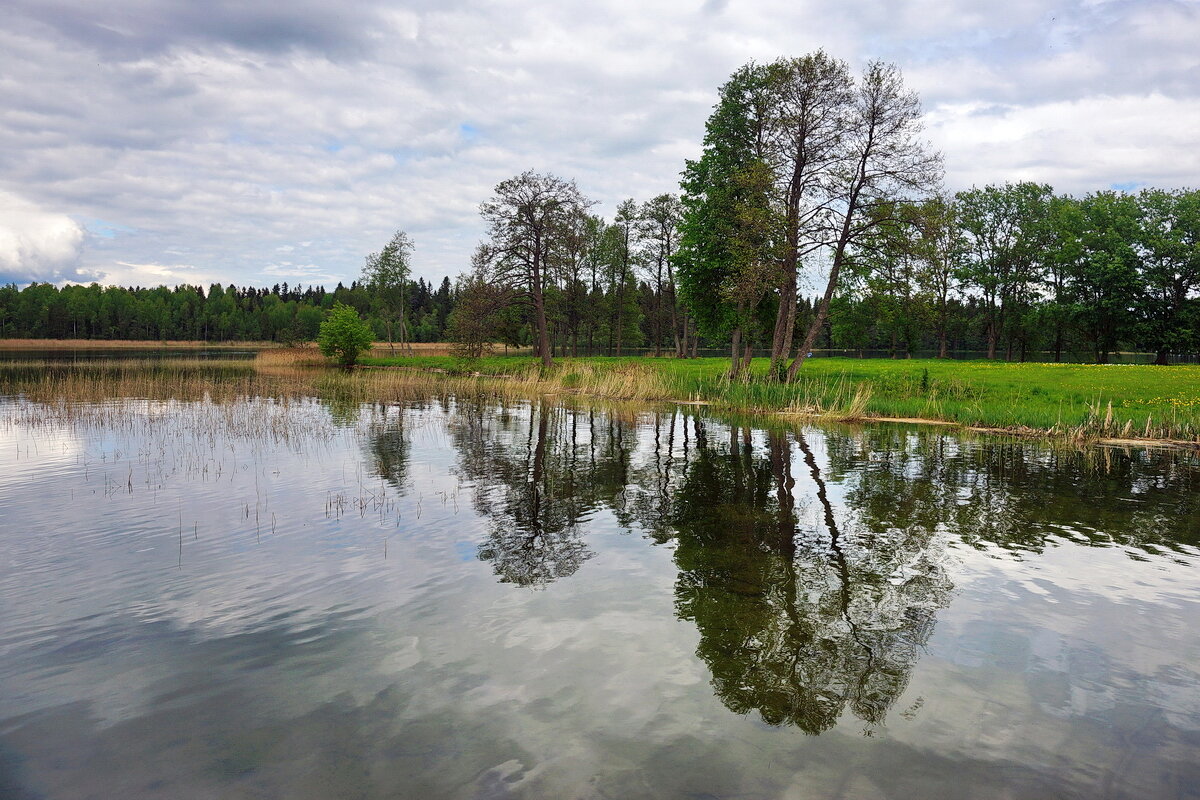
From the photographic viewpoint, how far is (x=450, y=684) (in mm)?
5637

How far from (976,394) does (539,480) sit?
73.6ft

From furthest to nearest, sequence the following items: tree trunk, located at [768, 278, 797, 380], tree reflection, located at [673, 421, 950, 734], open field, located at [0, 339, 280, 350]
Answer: open field, located at [0, 339, 280, 350]
tree trunk, located at [768, 278, 797, 380]
tree reflection, located at [673, 421, 950, 734]

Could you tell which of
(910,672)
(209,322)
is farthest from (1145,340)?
(209,322)

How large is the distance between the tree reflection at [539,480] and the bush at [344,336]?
4198 centimetres

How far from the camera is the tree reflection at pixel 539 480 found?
29.9ft

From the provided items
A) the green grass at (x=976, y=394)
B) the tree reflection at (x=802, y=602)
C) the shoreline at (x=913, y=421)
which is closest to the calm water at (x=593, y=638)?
the tree reflection at (x=802, y=602)

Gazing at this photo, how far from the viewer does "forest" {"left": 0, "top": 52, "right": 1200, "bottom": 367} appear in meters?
28.8

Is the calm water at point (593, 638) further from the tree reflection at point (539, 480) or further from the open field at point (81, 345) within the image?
the open field at point (81, 345)

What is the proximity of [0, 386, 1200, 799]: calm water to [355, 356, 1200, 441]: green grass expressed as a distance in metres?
8.87

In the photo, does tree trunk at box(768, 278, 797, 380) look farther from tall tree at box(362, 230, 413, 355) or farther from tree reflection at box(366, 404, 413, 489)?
tall tree at box(362, 230, 413, 355)

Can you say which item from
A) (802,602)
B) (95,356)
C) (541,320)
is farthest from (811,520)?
(95,356)

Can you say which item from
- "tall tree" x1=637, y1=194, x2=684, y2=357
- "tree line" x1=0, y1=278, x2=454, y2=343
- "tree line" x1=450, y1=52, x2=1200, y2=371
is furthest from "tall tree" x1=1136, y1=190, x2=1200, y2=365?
"tree line" x1=0, y1=278, x2=454, y2=343

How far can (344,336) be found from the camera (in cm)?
6272

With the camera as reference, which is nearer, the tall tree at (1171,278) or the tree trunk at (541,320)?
the tree trunk at (541,320)
